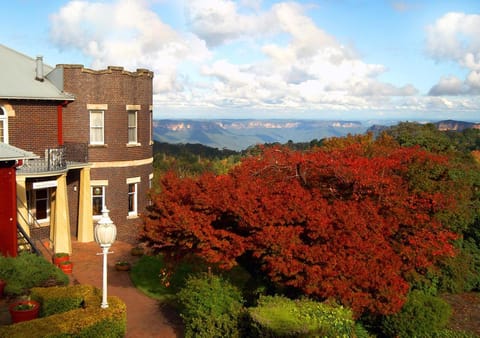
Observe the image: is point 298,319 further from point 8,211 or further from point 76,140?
point 76,140

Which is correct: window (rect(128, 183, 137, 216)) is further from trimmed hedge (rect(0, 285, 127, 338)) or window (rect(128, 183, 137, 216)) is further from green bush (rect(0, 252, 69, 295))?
trimmed hedge (rect(0, 285, 127, 338))

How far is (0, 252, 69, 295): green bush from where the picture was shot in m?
14.5

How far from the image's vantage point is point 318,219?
468 inches

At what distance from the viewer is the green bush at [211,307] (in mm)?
12164

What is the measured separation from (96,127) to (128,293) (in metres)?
10.1

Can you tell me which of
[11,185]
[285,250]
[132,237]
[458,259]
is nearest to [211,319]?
[285,250]

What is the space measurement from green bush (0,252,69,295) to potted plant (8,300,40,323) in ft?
8.03

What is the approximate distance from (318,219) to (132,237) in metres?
15.5

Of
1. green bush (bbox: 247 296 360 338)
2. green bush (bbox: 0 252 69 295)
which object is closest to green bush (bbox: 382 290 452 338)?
green bush (bbox: 247 296 360 338)

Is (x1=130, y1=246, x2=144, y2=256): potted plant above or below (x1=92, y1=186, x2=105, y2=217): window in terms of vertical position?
below

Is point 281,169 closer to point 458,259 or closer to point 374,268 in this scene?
point 374,268

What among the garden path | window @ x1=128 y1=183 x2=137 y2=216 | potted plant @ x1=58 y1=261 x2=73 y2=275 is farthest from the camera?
window @ x1=128 y1=183 x2=137 y2=216

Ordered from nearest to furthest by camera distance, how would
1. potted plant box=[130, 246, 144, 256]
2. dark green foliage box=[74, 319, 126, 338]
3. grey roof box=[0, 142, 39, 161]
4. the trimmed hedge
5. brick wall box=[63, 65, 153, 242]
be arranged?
the trimmed hedge → dark green foliage box=[74, 319, 126, 338] → grey roof box=[0, 142, 39, 161] → potted plant box=[130, 246, 144, 256] → brick wall box=[63, 65, 153, 242]

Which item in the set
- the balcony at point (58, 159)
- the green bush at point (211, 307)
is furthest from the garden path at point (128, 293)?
the balcony at point (58, 159)
